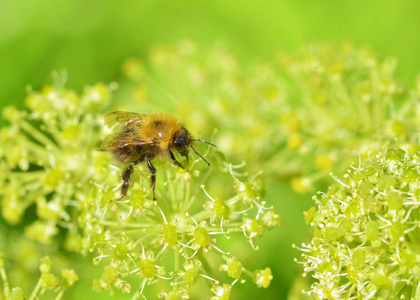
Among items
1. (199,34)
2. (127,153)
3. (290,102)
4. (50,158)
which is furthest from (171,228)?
(199,34)

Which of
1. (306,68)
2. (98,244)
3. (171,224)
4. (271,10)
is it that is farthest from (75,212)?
(271,10)

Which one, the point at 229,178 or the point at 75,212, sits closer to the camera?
the point at 229,178

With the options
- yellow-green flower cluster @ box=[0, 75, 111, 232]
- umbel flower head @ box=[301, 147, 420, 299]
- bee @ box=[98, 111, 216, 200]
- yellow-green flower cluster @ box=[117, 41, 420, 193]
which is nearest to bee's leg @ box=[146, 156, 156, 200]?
bee @ box=[98, 111, 216, 200]

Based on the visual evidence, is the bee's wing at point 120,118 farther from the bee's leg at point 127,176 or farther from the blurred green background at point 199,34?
the blurred green background at point 199,34

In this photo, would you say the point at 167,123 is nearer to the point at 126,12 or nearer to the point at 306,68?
the point at 306,68

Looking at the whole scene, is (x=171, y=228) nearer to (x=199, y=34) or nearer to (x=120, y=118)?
(x=120, y=118)

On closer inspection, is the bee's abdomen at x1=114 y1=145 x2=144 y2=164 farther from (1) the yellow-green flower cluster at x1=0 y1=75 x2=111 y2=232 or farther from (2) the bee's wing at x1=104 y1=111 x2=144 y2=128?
(1) the yellow-green flower cluster at x1=0 y1=75 x2=111 y2=232
